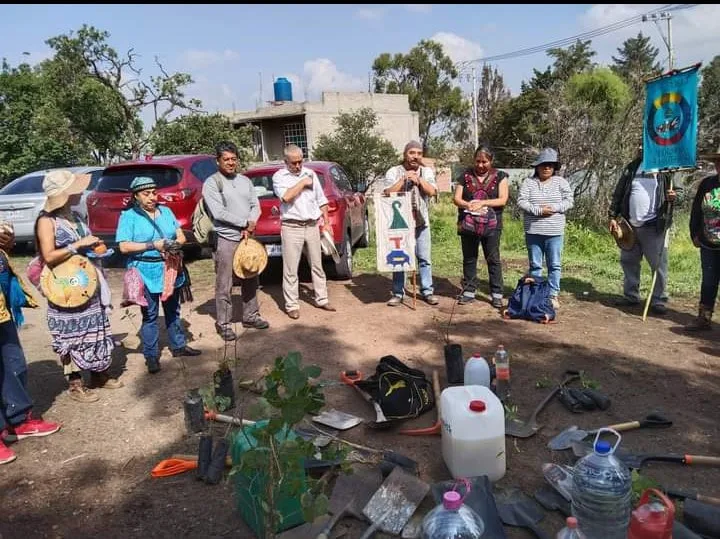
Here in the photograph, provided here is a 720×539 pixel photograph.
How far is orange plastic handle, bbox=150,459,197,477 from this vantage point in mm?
3375

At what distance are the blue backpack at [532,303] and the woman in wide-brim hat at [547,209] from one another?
11.9 inches

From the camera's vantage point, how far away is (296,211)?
6.13m

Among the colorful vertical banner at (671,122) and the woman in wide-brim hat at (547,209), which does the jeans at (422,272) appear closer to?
the woman in wide-brim hat at (547,209)

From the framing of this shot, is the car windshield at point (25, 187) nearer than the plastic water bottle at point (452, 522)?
No

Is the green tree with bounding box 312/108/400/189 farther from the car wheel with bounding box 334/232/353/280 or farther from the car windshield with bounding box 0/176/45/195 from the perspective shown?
the car wheel with bounding box 334/232/353/280

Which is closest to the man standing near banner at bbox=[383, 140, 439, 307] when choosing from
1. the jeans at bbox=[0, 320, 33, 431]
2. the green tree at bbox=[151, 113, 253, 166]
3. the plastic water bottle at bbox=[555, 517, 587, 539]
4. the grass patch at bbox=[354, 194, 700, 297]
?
the grass patch at bbox=[354, 194, 700, 297]

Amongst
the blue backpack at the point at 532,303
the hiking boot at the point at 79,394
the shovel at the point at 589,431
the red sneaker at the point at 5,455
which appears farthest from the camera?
the blue backpack at the point at 532,303

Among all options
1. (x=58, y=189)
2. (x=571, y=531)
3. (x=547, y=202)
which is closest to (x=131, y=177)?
(x=58, y=189)

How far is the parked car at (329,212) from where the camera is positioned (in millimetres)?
7598

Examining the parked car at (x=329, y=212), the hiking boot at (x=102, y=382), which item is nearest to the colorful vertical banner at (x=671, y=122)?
the parked car at (x=329, y=212)

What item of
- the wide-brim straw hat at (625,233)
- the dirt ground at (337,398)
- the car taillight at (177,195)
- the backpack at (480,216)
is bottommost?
the dirt ground at (337,398)

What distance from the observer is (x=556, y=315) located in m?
6.19

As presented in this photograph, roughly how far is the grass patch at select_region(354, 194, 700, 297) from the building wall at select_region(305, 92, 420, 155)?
48.9ft

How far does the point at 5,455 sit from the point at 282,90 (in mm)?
27351
